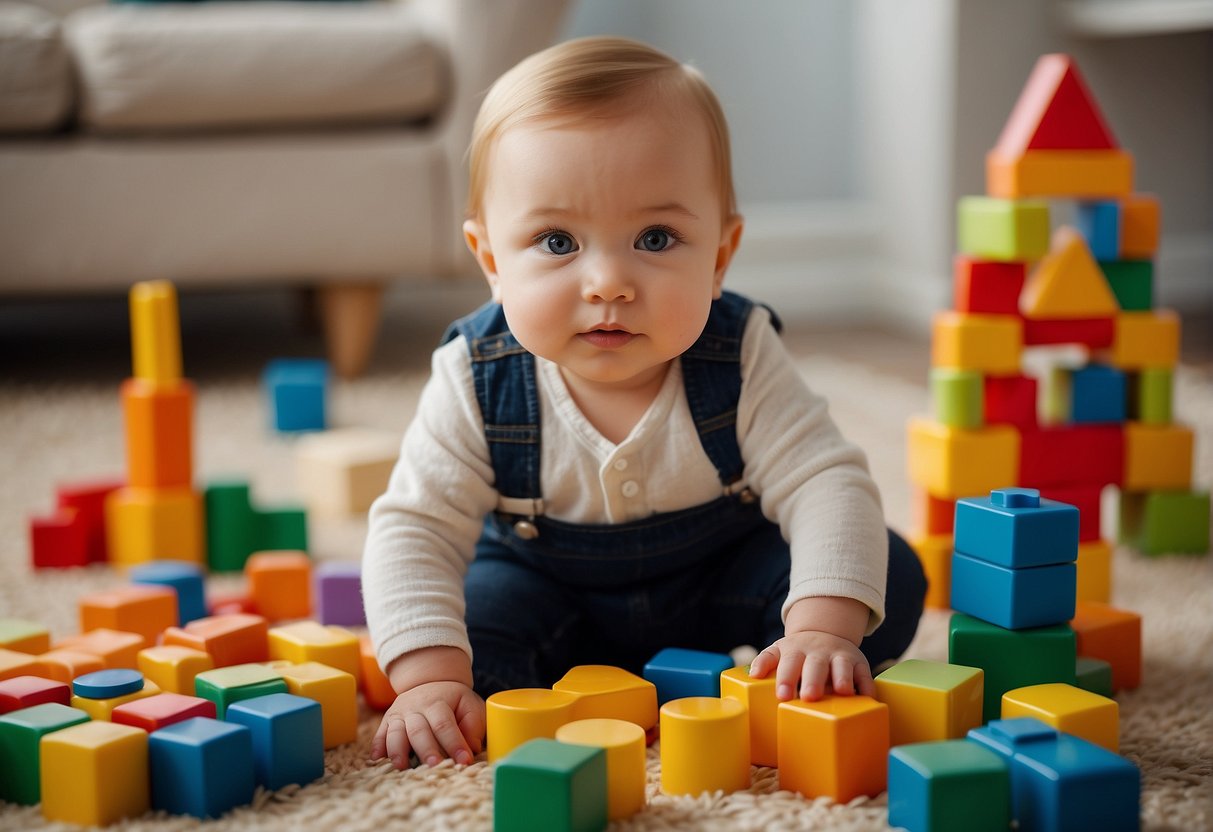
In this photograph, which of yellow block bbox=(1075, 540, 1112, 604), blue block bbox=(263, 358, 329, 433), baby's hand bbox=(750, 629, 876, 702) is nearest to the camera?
baby's hand bbox=(750, 629, 876, 702)

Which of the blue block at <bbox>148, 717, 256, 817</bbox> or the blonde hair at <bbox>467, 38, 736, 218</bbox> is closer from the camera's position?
the blue block at <bbox>148, 717, 256, 817</bbox>

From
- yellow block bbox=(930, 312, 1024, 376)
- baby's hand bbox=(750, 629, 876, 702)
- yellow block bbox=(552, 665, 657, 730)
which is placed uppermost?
yellow block bbox=(930, 312, 1024, 376)

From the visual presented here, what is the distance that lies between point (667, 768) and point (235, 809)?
23 cm

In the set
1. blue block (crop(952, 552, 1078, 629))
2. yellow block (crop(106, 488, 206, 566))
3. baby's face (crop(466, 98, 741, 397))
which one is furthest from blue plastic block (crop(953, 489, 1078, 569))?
yellow block (crop(106, 488, 206, 566))

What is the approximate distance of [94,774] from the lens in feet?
2.28

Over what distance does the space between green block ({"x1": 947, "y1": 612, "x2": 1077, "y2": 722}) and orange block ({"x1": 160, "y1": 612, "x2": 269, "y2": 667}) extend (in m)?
0.46

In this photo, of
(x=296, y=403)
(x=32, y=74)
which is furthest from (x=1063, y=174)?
(x=32, y=74)

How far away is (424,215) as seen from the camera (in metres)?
2.06

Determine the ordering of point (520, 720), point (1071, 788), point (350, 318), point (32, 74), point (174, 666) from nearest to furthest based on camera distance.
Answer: point (1071, 788) → point (520, 720) → point (174, 666) → point (32, 74) → point (350, 318)

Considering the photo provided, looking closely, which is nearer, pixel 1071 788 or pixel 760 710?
pixel 1071 788

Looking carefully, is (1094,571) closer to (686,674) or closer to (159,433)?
(686,674)

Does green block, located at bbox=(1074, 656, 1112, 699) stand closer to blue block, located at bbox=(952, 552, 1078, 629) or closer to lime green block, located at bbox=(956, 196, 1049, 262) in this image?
blue block, located at bbox=(952, 552, 1078, 629)

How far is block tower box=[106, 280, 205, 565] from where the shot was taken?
127 centimetres

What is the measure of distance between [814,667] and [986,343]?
472mm
